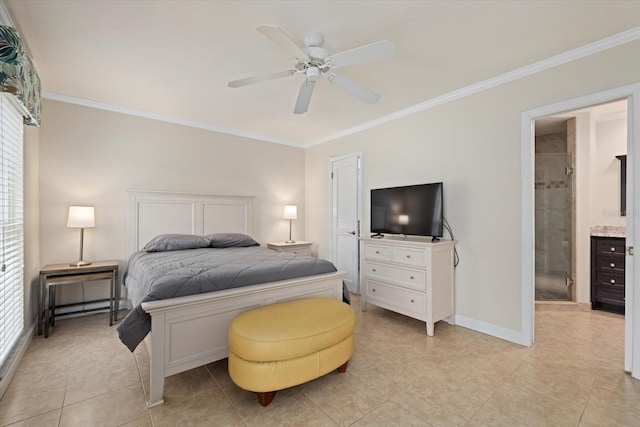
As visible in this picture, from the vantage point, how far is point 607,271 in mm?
3453

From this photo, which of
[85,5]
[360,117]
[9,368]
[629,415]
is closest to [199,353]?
[9,368]

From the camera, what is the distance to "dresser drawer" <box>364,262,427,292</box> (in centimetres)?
294

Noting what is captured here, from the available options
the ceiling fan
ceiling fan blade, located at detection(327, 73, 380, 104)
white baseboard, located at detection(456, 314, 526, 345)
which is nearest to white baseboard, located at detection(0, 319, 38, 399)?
the ceiling fan

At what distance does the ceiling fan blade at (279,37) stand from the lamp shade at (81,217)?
2850mm

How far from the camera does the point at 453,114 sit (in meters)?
3.18

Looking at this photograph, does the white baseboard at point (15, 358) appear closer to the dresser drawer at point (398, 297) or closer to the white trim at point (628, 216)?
the dresser drawer at point (398, 297)

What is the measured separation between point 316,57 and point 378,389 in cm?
240

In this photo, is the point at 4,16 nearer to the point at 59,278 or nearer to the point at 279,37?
the point at 279,37

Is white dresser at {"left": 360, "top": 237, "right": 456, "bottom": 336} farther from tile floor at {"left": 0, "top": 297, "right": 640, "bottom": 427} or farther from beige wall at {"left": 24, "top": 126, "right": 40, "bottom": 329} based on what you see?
beige wall at {"left": 24, "top": 126, "right": 40, "bottom": 329}

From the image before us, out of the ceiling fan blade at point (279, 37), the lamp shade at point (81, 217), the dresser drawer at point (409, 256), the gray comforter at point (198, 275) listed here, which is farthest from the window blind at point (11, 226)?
the dresser drawer at point (409, 256)

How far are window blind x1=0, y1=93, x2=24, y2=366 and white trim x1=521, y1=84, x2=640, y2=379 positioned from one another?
4.15 m

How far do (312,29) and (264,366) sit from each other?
7.55 ft

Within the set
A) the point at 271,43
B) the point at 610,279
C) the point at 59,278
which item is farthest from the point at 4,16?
the point at 610,279

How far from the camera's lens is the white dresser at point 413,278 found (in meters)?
2.87
